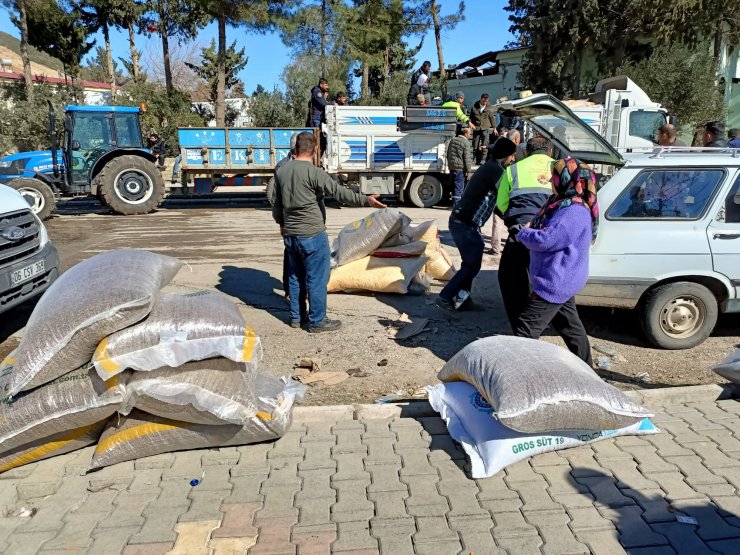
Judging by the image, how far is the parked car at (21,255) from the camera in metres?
4.58

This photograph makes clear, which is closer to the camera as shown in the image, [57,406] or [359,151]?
[57,406]

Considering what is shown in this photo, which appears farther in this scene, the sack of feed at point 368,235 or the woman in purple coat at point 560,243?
the sack of feed at point 368,235

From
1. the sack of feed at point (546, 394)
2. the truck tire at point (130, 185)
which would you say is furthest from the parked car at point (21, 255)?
the truck tire at point (130, 185)

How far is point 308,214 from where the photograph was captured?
488cm

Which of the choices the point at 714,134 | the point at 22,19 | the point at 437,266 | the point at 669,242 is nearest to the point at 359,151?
the point at 437,266

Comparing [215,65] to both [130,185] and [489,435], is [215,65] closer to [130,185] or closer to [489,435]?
[130,185]

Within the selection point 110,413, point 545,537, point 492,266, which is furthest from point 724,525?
point 492,266

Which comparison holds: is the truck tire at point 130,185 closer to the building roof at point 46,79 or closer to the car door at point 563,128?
the car door at point 563,128

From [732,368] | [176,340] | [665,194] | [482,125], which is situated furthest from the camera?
[482,125]

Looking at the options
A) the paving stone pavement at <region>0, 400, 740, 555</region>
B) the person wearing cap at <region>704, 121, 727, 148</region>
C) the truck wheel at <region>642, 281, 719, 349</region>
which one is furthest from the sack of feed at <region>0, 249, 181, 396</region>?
the person wearing cap at <region>704, 121, 727, 148</region>

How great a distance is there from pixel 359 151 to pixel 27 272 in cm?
935

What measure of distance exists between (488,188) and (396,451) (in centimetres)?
313

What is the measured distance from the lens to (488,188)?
18.0 feet

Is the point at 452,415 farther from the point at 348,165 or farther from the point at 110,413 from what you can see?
the point at 348,165
